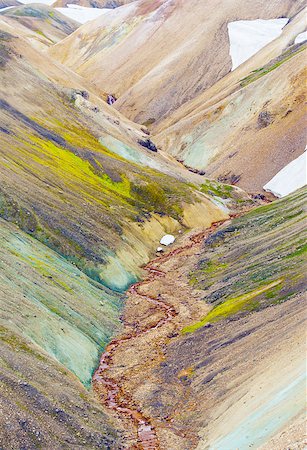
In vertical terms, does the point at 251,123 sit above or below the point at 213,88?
below

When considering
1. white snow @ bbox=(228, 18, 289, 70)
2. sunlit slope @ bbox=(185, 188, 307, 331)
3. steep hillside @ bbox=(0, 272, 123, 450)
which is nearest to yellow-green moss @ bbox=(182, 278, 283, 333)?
sunlit slope @ bbox=(185, 188, 307, 331)

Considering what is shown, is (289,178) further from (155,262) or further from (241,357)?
(241,357)

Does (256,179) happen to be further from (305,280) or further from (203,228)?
(305,280)

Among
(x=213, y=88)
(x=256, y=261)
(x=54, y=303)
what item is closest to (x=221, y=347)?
(x=54, y=303)

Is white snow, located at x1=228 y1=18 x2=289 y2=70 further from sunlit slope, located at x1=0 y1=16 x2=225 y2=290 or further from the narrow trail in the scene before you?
the narrow trail

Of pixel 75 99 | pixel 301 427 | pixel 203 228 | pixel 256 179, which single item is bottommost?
pixel 301 427

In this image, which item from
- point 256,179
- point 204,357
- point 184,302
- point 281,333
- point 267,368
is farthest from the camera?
point 256,179

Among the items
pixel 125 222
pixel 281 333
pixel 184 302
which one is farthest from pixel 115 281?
A: pixel 281 333
